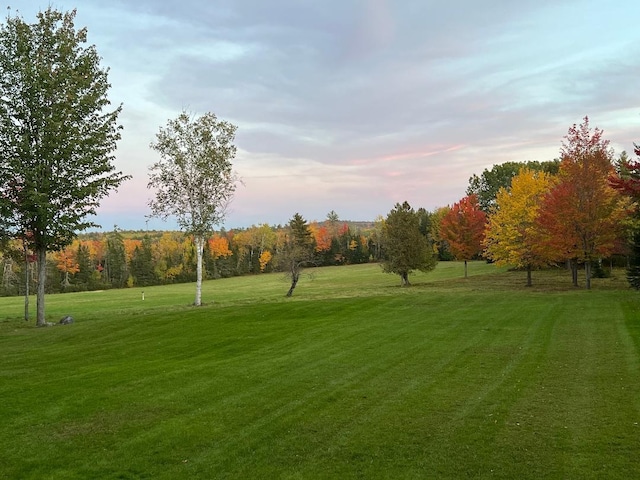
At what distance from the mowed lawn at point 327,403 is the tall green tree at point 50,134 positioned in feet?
18.3

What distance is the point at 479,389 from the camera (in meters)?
9.10

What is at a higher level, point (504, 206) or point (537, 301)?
point (504, 206)

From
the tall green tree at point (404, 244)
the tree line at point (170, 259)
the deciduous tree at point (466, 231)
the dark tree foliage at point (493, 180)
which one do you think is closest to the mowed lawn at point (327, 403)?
the tall green tree at point (404, 244)

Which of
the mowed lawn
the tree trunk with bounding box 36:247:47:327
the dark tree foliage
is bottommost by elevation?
the mowed lawn

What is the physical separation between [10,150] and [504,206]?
1359 inches

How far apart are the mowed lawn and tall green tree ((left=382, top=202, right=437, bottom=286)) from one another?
99.0 feet

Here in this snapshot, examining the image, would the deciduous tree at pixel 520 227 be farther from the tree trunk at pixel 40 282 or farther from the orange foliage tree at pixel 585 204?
the tree trunk at pixel 40 282

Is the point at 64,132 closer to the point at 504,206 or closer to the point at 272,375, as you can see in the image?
the point at 272,375

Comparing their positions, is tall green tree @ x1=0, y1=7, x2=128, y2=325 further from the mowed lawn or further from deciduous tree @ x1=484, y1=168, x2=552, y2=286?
deciduous tree @ x1=484, y1=168, x2=552, y2=286

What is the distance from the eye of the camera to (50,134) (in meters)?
18.8

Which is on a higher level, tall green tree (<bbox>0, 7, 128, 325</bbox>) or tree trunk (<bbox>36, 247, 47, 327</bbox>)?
tall green tree (<bbox>0, 7, 128, 325</bbox>)

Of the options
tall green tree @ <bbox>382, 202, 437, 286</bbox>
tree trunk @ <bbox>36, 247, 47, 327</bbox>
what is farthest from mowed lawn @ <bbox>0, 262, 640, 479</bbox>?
tall green tree @ <bbox>382, 202, 437, 286</bbox>

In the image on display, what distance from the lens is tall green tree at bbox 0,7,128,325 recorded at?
733 inches

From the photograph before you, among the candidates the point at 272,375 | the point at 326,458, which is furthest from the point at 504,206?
the point at 326,458
